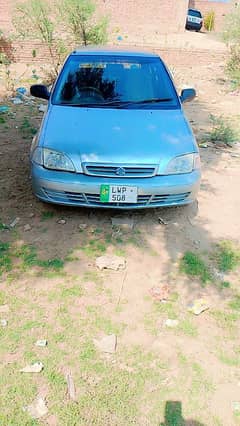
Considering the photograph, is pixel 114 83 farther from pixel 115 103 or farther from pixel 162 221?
pixel 162 221

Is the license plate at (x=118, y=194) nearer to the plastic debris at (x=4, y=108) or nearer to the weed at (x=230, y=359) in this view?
the weed at (x=230, y=359)

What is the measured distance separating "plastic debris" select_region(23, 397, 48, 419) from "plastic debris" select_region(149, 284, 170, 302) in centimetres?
107

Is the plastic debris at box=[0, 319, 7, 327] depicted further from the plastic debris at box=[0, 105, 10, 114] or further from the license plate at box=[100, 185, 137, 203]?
the plastic debris at box=[0, 105, 10, 114]

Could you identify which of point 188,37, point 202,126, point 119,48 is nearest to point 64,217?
point 119,48

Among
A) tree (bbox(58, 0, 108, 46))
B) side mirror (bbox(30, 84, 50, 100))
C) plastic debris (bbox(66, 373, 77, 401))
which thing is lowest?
plastic debris (bbox(66, 373, 77, 401))

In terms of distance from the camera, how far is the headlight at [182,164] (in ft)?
10.9

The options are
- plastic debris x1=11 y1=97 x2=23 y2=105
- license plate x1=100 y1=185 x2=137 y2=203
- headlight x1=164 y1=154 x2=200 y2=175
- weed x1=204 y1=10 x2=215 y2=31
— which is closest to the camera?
license plate x1=100 y1=185 x2=137 y2=203

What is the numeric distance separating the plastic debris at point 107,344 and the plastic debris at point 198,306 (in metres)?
0.60

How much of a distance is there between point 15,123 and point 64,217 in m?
3.42

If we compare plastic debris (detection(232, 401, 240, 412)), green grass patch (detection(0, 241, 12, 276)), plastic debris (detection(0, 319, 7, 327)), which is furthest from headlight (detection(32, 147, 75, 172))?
plastic debris (detection(232, 401, 240, 412))

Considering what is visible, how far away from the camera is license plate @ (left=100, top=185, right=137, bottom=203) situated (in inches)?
127

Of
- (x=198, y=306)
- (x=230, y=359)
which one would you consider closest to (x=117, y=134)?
(x=198, y=306)

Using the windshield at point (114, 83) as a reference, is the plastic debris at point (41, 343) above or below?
below

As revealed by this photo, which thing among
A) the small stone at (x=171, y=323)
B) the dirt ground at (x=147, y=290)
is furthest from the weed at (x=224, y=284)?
the small stone at (x=171, y=323)
